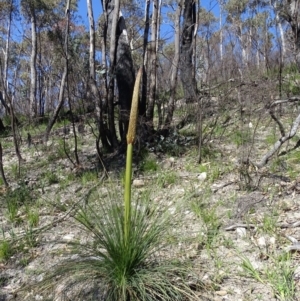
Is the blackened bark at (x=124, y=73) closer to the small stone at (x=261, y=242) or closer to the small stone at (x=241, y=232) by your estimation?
the small stone at (x=241, y=232)

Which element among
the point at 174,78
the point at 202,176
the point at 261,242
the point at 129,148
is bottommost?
the point at 261,242

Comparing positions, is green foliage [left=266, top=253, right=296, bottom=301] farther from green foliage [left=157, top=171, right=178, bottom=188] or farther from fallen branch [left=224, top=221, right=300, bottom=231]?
green foliage [left=157, top=171, right=178, bottom=188]

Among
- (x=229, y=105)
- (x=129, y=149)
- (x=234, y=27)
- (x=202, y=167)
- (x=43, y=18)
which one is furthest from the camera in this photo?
(x=43, y=18)

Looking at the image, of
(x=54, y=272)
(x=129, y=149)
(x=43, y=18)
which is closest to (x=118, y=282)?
(x=54, y=272)

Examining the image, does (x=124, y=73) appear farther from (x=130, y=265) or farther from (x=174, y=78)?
(x=130, y=265)

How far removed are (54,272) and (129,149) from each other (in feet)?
3.45

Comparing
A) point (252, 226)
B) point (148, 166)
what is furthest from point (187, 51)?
point (252, 226)

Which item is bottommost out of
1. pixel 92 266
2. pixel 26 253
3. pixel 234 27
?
pixel 26 253

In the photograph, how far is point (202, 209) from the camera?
359 cm

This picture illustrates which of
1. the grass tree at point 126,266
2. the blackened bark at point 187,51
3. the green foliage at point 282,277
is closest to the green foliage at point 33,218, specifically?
the grass tree at point 126,266

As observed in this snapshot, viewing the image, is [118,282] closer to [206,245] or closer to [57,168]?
[206,245]

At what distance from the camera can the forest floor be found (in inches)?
106

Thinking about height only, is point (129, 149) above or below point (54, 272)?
above

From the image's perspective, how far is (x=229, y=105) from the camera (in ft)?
19.9
